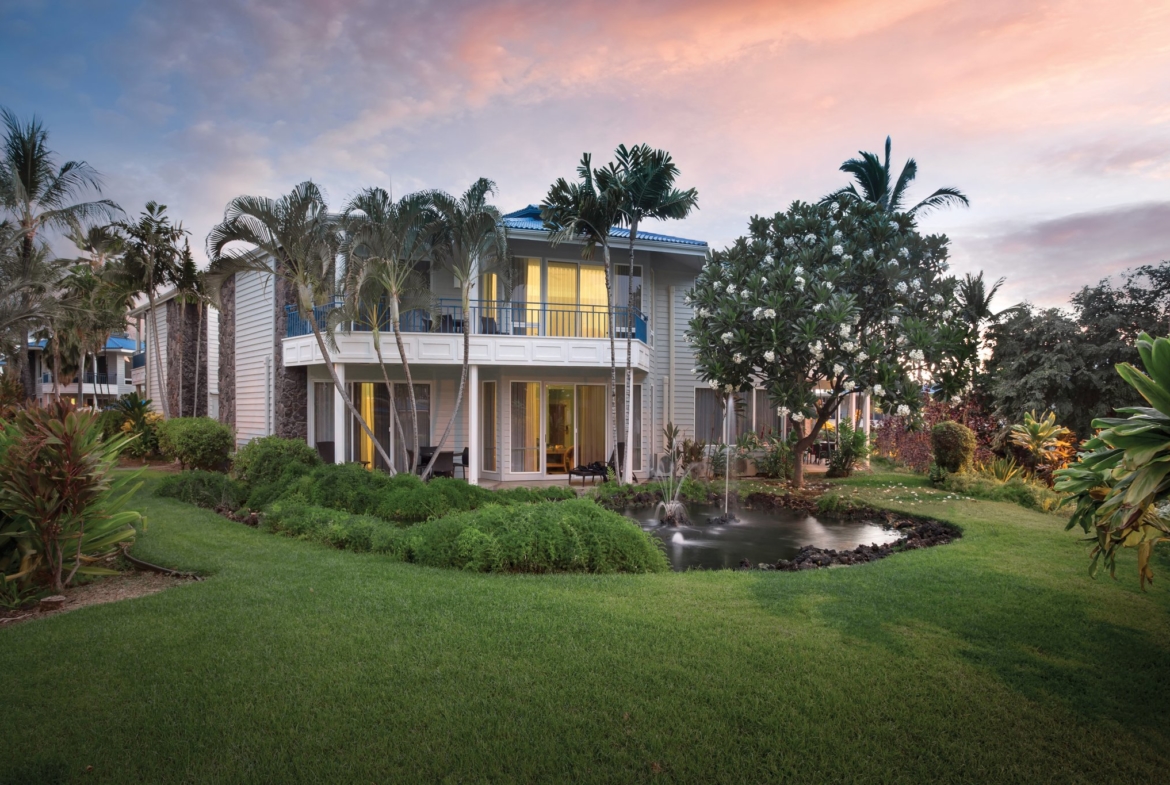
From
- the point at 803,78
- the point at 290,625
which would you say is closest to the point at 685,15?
the point at 803,78

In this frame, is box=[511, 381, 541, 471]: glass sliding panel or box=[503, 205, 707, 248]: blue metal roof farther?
box=[511, 381, 541, 471]: glass sliding panel

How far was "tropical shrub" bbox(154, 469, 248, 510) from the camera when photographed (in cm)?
1128

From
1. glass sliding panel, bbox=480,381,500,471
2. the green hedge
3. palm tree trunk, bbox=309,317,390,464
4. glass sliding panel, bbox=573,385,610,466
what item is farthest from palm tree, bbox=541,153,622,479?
the green hedge

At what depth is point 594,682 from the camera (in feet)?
12.8

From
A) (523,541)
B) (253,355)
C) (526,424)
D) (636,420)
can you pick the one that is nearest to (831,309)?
(636,420)

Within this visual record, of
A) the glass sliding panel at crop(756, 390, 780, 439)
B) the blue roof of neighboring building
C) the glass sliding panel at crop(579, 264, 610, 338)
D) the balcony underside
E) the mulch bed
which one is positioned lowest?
the mulch bed

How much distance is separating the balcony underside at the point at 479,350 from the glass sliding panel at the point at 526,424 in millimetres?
1445

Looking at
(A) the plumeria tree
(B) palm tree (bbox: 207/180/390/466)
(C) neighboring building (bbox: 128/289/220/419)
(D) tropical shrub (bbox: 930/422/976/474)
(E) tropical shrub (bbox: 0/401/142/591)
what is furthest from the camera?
(C) neighboring building (bbox: 128/289/220/419)

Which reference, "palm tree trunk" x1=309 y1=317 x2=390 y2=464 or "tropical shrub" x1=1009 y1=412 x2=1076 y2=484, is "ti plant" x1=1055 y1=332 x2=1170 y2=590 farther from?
"palm tree trunk" x1=309 y1=317 x2=390 y2=464

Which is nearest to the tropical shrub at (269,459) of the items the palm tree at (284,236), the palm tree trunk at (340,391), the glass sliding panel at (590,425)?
the palm tree trunk at (340,391)

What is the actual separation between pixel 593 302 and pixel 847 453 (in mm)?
7600

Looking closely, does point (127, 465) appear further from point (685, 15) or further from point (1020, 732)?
point (1020, 732)

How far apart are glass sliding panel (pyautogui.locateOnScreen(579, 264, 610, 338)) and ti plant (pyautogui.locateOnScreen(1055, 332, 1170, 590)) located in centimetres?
1319

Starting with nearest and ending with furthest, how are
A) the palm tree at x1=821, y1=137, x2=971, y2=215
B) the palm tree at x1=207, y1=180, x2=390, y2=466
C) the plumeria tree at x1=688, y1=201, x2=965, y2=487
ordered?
the palm tree at x1=207, y1=180, x2=390, y2=466 < the plumeria tree at x1=688, y1=201, x2=965, y2=487 < the palm tree at x1=821, y1=137, x2=971, y2=215
